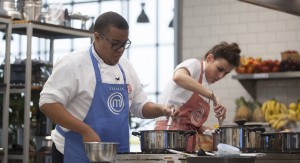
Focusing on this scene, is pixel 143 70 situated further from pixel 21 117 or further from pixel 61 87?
pixel 61 87

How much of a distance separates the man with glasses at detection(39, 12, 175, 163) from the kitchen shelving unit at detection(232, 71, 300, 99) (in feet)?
14.8

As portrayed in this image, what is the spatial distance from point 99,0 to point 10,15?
5.85 m

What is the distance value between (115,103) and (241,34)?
5365mm

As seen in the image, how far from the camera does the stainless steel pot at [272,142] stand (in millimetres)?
4152

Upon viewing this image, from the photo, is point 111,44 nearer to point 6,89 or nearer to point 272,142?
point 272,142

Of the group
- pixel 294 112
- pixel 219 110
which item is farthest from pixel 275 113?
pixel 219 110

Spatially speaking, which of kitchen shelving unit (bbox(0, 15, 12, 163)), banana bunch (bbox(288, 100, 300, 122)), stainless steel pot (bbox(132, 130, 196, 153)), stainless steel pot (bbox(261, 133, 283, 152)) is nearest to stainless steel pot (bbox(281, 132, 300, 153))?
stainless steel pot (bbox(261, 133, 283, 152))

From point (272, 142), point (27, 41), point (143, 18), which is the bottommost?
point (272, 142)

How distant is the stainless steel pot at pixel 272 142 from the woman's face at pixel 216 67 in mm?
889

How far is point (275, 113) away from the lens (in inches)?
326

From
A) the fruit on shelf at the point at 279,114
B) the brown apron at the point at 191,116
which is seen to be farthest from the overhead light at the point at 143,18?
the brown apron at the point at 191,116

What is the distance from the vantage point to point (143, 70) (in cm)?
1192

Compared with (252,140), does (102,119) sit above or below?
above

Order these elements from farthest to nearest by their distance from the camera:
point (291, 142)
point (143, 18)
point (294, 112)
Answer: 1. point (143, 18)
2. point (294, 112)
3. point (291, 142)
